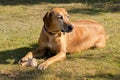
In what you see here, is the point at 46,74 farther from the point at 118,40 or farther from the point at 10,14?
the point at 10,14

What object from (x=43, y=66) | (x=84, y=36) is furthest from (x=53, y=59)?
(x=84, y=36)

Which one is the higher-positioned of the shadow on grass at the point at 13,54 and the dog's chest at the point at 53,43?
the dog's chest at the point at 53,43

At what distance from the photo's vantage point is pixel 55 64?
21.6 ft

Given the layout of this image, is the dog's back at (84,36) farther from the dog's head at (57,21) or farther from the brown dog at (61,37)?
the dog's head at (57,21)

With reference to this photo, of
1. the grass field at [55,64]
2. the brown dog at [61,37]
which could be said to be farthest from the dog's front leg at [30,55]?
the grass field at [55,64]

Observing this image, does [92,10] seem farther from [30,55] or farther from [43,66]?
[43,66]

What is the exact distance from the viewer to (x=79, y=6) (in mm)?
11938

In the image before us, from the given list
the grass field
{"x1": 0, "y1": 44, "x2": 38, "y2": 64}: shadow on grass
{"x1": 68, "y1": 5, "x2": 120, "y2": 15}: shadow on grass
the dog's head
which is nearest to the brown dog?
the dog's head

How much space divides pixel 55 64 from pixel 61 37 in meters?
0.57

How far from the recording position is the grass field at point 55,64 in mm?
6117

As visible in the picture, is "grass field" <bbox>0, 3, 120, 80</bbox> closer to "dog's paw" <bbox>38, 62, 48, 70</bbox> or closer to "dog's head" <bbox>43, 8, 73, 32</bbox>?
"dog's paw" <bbox>38, 62, 48, 70</bbox>

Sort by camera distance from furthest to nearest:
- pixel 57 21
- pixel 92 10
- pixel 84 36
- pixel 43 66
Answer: pixel 92 10 → pixel 84 36 → pixel 57 21 → pixel 43 66

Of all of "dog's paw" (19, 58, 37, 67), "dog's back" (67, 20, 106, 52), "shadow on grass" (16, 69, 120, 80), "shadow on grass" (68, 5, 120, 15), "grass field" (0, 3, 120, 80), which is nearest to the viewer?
"shadow on grass" (16, 69, 120, 80)

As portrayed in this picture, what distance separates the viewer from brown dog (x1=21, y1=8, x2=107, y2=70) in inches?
261
